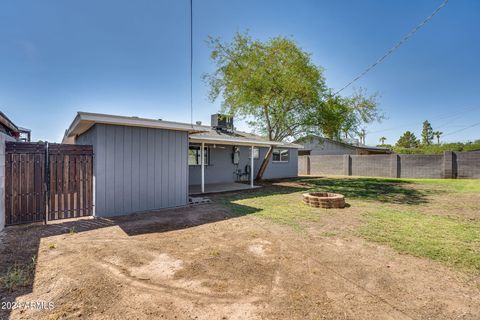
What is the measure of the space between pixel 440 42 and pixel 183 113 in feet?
38.4

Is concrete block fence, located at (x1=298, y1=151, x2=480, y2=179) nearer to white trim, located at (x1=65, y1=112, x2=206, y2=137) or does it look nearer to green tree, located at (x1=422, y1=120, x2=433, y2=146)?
white trim, located at (x1=65, y1=112, x2=206, y2=137)

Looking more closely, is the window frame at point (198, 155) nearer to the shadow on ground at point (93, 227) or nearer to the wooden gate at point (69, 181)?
the shadow on ground at point (93, 227)

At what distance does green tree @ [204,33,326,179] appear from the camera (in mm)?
11938

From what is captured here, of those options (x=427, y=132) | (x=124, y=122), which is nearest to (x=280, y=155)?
(x=124, y=122)

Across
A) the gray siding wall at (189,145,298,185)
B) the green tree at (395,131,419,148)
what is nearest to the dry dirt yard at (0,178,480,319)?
the gray siding wall at (189,145,298,185)

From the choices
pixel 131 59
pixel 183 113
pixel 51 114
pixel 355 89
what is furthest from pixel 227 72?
pixel 51 114

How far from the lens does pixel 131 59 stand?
9.23 metres

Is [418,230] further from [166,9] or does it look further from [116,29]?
[116,29]

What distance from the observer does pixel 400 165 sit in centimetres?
1719

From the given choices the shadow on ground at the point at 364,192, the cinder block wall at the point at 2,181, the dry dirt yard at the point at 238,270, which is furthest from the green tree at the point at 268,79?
the cinder block wall at the point at 2,181

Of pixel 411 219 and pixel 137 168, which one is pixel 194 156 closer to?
pixel 137 168

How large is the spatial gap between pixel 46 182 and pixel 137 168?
6.42 ft

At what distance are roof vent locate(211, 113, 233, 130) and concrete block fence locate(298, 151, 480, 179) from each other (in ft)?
33.7

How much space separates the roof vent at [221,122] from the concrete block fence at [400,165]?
10287 millimetres
